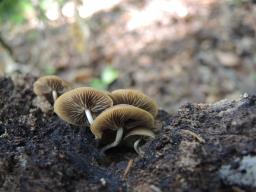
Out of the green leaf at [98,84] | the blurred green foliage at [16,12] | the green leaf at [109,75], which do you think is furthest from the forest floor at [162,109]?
the blurred green foliage at [16,12]

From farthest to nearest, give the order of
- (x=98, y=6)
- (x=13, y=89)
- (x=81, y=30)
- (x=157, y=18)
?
(x=98, y=6)
(x=157, y=18)
(x=81, y=30)
(x=13, y=89)

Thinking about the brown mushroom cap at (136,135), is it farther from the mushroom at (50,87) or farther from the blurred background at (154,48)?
the blurred background at (154,48)

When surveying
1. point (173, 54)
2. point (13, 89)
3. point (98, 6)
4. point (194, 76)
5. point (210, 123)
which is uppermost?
point (98, 6)

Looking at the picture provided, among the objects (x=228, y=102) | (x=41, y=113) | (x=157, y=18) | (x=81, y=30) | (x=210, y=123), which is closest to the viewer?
(x=210, y=123)

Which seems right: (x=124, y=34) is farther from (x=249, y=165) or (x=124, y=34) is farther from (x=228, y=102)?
(x=249, y=165)

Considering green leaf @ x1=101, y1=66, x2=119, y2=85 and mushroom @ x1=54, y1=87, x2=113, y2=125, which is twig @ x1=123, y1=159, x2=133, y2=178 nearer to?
mushroom @ x1=54, y1=87, x2=113, y2=125

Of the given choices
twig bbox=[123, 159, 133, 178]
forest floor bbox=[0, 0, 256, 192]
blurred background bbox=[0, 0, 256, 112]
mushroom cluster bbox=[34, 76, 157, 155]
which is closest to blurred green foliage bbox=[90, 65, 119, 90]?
blurred background bbox=[0, 0, 256, 112]

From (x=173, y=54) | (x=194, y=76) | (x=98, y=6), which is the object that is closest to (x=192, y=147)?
(x=194, y=76)
